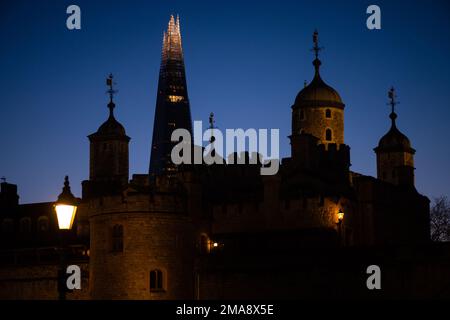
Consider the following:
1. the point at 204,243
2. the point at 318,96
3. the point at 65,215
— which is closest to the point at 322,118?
the point at 318,96

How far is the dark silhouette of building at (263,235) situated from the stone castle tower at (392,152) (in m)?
7.20

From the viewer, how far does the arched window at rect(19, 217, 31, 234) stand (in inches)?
3871

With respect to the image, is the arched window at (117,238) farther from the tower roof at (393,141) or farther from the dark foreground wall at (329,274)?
the tower roof at (393,141)

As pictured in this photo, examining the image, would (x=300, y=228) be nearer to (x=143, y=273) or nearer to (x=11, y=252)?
(x=143, y=273)

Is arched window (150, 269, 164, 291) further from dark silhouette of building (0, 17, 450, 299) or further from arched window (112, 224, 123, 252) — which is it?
arched window (112, 224, 123, 252)

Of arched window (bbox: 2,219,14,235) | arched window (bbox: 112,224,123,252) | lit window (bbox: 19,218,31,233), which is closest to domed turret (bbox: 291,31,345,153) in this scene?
lit window (bbox: 19,218,31,233)

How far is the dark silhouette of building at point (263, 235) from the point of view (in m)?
63.4

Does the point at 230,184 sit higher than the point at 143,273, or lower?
higher

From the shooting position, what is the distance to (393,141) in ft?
334

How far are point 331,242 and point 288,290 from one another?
25.2ft

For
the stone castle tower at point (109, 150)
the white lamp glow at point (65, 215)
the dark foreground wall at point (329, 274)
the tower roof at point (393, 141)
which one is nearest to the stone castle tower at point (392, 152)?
the tower roof at point (393, 141)

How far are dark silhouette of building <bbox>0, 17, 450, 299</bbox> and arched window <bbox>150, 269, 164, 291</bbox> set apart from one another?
0.06m
